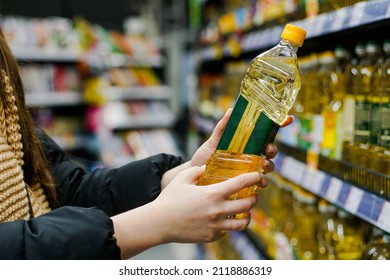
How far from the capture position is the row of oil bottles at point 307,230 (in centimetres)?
186

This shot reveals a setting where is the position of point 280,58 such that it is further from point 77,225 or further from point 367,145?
point 77,225

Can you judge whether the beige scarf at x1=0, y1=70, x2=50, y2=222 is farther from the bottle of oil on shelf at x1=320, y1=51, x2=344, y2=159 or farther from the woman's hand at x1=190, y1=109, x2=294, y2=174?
the bottle of oil on shelf at x1=320, y1=51, x2=344, y2=159

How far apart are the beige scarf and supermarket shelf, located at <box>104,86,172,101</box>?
4.14 metres

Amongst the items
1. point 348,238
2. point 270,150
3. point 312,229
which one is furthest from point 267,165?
point 312,229

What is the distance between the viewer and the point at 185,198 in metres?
1.08

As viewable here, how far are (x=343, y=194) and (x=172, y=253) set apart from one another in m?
3.24

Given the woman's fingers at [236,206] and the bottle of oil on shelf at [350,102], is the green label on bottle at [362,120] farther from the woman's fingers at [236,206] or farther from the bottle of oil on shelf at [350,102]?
the woman's fingers at [236,206]

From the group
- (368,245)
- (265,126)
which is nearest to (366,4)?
(265,126)

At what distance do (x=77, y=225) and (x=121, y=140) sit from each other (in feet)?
15.5

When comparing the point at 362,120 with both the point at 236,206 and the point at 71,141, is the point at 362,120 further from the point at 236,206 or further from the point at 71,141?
the point at 71,141

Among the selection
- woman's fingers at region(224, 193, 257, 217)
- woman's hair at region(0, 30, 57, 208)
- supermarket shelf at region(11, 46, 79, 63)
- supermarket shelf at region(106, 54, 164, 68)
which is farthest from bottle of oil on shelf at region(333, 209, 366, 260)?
supermarket shelf at region(106, 54, 164, 68)

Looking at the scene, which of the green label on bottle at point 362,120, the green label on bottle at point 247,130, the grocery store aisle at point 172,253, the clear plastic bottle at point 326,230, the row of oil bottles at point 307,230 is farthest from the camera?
the grocery store aisle at point 172,253

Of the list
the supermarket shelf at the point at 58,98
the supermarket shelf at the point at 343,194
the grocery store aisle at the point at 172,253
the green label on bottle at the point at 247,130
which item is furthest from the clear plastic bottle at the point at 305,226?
the supermarket shelf at the point at 58,98

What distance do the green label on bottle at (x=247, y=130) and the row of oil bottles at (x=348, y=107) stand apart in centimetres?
49
